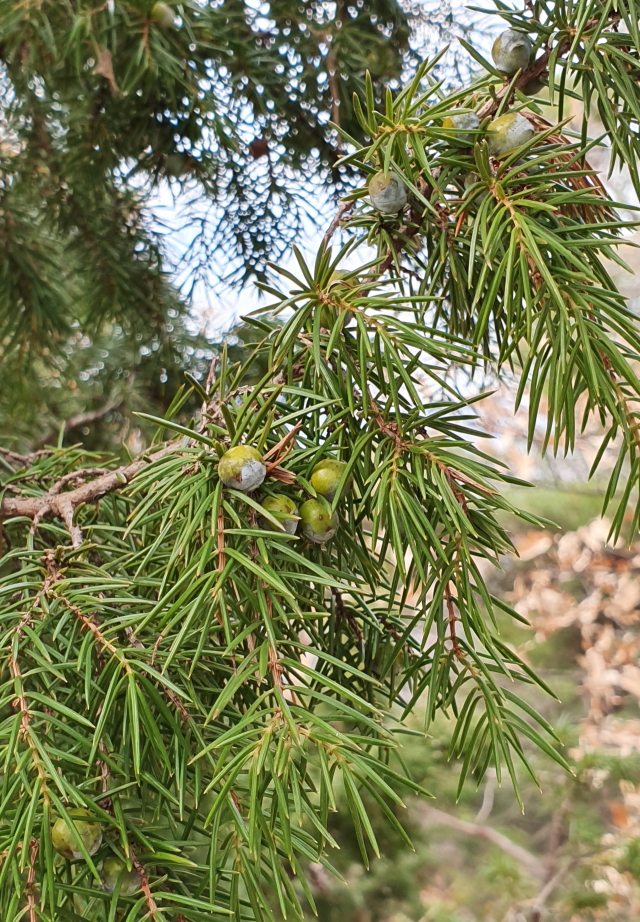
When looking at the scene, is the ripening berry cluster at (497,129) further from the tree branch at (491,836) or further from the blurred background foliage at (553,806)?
the tree branch at (491,836)

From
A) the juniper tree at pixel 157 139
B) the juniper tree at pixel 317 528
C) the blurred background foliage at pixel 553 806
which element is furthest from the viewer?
the blurred background foliage at pixel 553 806

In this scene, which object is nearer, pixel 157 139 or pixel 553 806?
pixel 157 139

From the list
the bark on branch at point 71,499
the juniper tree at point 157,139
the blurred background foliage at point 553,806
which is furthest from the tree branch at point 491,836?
the bark on branch at point 71,499

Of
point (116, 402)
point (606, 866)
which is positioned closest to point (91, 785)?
point (116, 402)

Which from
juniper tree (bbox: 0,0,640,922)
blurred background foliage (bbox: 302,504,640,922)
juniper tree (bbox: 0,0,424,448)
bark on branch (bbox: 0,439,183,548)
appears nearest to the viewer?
juniper tree (bbox: 0,0,640,922)

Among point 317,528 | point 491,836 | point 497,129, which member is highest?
point 497,129

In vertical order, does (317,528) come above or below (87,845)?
above

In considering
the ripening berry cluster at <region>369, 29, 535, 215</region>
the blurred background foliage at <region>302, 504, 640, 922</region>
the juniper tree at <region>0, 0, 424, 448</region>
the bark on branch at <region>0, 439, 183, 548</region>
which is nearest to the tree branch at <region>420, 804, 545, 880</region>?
the blurred background foliage at <region>302, 504, 640, 922</region>

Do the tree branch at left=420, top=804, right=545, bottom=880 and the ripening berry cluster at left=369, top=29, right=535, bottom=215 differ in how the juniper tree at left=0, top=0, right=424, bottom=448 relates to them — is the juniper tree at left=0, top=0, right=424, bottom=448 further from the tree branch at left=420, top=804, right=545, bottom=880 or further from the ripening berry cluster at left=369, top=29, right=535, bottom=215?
the tree branch at left=420, top=804, right=545, bottom=880

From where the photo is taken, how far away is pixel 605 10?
22 centimetres

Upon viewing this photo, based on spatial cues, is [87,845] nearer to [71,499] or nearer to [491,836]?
[71,499]

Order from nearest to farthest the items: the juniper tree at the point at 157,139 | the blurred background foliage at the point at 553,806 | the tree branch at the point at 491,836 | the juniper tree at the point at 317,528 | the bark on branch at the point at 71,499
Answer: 1. the juniper tree at the point at 317,528
2. the bark on branch at the point at 71,499
3. the juniper tree at the point at 157,139
4. the blurred background foliage at the point at 553,806
5. the tree branch at the point at 491,836

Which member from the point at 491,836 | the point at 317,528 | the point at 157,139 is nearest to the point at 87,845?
the point at 317,528

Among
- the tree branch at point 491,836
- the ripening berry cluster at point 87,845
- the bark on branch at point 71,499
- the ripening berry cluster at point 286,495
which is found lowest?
the tree branch at point 491,836
